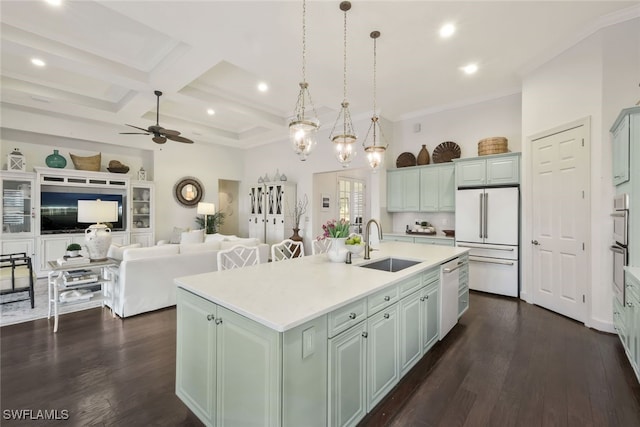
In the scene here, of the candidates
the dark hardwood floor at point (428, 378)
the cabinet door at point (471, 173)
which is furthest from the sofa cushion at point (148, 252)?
the cabinet door at point (471, 173)

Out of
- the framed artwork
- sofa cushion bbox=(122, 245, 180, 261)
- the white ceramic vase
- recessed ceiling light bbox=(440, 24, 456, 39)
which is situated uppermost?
recessed ceiling light bbox=(440, 24, 456, 39)

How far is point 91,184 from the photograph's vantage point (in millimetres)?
6133

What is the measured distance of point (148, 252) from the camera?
3.63m

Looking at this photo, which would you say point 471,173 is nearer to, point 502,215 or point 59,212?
point 502,215

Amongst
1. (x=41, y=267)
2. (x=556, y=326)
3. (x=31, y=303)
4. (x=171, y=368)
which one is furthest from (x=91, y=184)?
(x=556, y=326)

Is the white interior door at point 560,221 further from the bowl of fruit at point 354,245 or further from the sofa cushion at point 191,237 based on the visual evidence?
the sofa cushion at point 191,237

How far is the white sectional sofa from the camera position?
11.4 ft

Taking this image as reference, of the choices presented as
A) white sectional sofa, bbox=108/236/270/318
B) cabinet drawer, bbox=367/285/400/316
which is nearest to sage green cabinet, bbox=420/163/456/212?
cabinet drawer, bbox=367/285/400/316

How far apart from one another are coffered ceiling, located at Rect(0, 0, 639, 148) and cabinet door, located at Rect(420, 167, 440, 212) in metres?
1.28

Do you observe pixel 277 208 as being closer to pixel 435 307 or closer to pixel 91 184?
pixel 91 184

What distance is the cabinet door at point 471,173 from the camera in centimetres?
Result: 460

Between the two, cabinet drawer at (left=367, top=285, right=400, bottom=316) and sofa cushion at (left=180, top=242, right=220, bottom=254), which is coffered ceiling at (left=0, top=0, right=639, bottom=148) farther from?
cabinet drawer at (left=367, top=285, right=400, bottom=316)

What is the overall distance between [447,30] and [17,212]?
779 centimetres

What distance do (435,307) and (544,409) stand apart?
97cm
